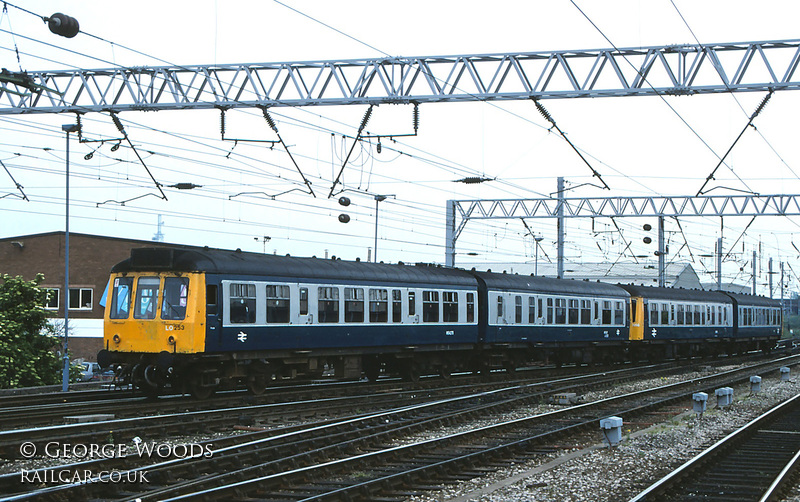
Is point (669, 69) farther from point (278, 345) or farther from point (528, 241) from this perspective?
point (528, 241)

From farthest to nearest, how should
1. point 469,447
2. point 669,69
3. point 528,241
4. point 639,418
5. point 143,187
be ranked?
point 528,241 → point 143,187 → point 639,418 → point 669,69 → point 469,447

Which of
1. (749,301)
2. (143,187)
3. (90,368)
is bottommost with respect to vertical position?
(90,368)

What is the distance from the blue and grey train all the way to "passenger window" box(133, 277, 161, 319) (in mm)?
30

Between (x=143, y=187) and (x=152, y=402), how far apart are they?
15023 mm

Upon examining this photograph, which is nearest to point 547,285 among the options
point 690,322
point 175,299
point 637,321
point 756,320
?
point 637,321

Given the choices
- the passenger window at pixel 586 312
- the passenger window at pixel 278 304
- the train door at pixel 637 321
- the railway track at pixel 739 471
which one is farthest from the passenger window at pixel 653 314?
the passenger window at pixel 278 304

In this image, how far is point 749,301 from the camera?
174 ft

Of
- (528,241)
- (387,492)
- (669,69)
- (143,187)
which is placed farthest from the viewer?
(528,241)

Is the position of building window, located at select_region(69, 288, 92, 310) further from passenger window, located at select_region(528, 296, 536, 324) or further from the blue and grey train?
passenger window, located at select_region(528, 296, 536, 324)

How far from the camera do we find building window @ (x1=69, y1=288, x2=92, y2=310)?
160 feet

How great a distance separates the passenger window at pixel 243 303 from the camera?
1975 cm

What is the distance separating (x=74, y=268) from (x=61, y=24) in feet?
118

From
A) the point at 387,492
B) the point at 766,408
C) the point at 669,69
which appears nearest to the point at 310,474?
the point at 387,492

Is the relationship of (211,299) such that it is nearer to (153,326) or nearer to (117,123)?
(153,326)
